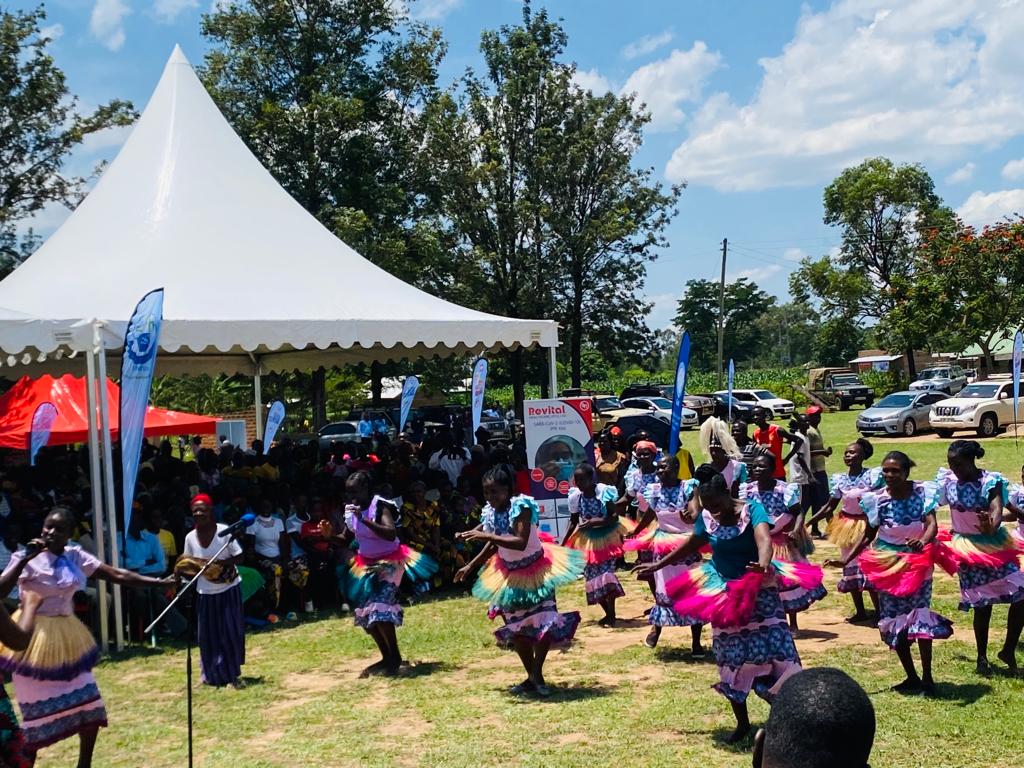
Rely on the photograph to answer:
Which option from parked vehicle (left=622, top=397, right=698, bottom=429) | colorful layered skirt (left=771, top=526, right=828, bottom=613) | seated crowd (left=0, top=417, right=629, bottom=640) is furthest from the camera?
parked vehicle (left=622, top=397, right=698, bottom=429)

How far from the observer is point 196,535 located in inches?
339

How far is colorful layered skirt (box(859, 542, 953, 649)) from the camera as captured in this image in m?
7.34

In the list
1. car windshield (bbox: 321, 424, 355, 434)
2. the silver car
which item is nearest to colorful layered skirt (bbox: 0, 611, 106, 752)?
car windshield (bbox: 321, 424, 355, 434)

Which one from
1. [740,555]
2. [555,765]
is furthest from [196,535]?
[740,555]

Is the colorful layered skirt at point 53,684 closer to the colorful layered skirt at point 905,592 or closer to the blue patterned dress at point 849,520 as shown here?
the colorful layered skirt at point 905,592

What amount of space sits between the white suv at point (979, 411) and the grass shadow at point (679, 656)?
24131 millimetres

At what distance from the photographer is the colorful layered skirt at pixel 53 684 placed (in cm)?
612

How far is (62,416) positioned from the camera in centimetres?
1836

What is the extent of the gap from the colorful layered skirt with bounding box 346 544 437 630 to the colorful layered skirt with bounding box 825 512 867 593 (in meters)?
3.78

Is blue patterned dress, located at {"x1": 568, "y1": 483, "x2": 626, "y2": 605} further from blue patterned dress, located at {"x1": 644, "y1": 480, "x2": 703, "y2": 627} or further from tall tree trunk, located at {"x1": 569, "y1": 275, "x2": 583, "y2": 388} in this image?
tall tree trunk, located at {"x1": 569, "y1": 275, "x2": 583, "y2": 388}

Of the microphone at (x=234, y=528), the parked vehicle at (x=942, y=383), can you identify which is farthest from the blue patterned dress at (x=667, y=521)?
the parked vehicle at (x=942, y=383)

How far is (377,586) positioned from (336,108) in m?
23.6

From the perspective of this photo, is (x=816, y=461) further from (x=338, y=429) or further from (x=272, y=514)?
(x=338, y=429)

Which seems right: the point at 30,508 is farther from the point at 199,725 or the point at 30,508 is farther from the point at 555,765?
the point at 555,765
